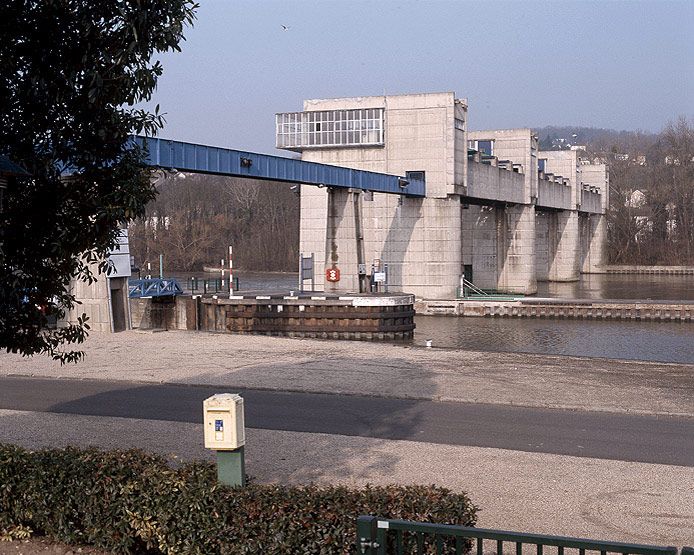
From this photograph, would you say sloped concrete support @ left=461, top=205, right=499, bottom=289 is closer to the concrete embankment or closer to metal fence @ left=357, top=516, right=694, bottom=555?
the concrete embankment

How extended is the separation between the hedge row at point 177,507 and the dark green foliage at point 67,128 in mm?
1644

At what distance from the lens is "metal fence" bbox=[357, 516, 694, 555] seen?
5.72 meters

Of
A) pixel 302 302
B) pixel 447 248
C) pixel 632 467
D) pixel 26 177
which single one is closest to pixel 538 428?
pixel 632 467

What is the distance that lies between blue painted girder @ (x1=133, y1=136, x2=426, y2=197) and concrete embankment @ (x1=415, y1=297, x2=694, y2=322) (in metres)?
7.86

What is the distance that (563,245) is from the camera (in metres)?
99.6

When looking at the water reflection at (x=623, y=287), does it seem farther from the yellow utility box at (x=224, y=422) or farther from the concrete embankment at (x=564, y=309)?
the yellow utility box at (x=224, y=422)

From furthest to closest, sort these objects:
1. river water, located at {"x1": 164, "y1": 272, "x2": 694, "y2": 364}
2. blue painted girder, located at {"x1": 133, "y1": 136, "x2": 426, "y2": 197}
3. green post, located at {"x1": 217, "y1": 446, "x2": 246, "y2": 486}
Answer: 1. river water, located at {"x1": 164, "y1": 272, "x2": 694, "y2": 364}
2. blue painted girder, located at {"x1": 133, "y1": 136, "x2": 426, "y2": 197}
3. green post, located at {"x1": 217, "y1": 446, "x2": 246, "y2": 486}

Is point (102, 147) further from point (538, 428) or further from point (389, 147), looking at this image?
point (389, 147)

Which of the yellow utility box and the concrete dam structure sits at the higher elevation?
the concrete dam structure

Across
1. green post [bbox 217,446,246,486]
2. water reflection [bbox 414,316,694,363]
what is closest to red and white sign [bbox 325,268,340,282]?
water reflection [bbox 414,316,694,363]

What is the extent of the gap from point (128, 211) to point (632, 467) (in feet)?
26.0

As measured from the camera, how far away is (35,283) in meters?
9.18

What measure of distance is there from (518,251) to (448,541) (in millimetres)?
71301

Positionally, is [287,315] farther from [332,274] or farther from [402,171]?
[402,171]
